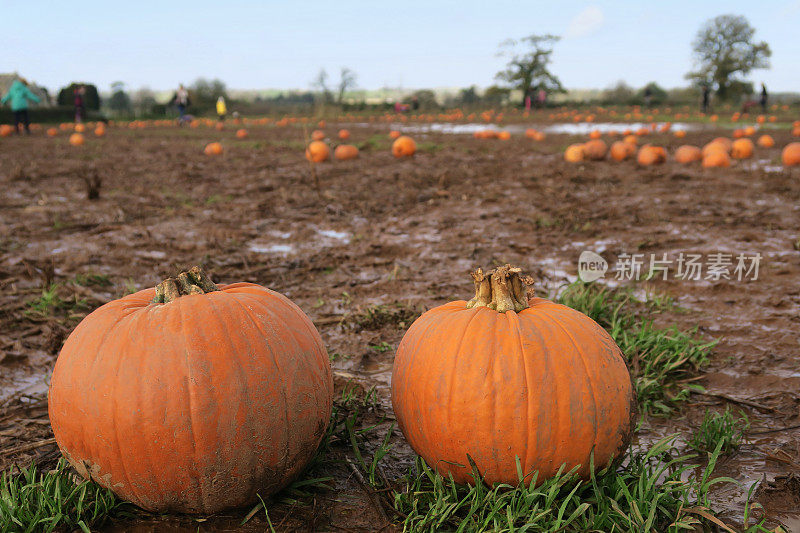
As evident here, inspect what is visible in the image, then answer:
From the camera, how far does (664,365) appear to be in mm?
3191

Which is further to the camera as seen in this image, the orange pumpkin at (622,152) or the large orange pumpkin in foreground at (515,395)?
the orange pumpkin at (622,152)

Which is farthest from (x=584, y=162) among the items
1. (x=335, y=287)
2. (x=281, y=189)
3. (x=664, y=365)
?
(x=664, y=365)

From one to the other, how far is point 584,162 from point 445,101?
48103mm

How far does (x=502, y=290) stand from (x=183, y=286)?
1.29 meters

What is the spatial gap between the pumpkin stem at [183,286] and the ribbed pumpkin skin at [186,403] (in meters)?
0.06

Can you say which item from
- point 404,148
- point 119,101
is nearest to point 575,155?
point 404,148

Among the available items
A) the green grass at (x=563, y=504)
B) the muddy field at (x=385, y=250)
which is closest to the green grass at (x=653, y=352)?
the muddy field at (x=385, y=250)

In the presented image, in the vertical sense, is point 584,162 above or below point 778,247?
above

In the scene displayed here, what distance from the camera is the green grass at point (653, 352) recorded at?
3.00 m

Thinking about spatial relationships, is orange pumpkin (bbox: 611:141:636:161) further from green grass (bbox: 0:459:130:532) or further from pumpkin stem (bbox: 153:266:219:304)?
green grass (bbox: 0:459:130:532)

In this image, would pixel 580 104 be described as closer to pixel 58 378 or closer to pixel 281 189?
pixel 281 189

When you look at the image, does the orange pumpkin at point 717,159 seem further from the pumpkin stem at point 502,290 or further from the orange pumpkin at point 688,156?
the pumpkin stem at point 502,290

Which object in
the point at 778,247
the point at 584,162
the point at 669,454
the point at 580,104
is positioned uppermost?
the point at 580,104

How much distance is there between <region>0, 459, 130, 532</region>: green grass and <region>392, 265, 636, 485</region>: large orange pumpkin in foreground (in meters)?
1.20
